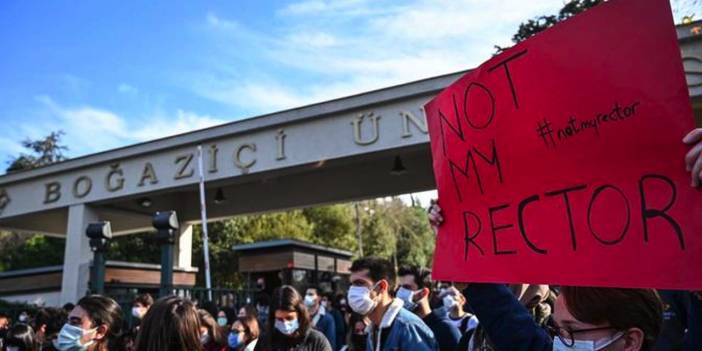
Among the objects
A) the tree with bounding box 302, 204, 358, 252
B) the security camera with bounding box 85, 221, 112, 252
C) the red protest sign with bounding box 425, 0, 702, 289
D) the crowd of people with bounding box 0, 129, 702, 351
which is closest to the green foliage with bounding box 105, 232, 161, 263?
the tree with bounding box 302, 204, 358, 252

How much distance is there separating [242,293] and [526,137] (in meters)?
10.9

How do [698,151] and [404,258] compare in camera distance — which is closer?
[698,151]

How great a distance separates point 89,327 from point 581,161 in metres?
3.10

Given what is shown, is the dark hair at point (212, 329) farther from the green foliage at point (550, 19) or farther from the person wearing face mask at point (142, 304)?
the green foliage at point (550, 19)

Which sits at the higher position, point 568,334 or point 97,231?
point 97,231

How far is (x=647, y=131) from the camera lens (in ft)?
5.05

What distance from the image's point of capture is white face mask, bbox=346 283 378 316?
3.86 meters

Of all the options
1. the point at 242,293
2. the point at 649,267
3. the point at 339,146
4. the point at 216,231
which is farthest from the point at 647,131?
the point at 216,231

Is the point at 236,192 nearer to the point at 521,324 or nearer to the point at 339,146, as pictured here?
the point at 339,146

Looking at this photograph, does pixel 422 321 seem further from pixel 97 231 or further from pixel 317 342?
pixel 97 231

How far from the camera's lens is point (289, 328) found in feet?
15.1

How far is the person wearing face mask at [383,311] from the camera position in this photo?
138 inches

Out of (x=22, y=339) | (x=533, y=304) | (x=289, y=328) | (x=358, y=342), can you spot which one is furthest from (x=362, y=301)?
(x=358, y=342)

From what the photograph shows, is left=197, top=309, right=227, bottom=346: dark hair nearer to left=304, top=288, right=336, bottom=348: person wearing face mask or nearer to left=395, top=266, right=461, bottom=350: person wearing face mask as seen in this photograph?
left=304, top=288, right=336, bottom=348: person wearing face mask
